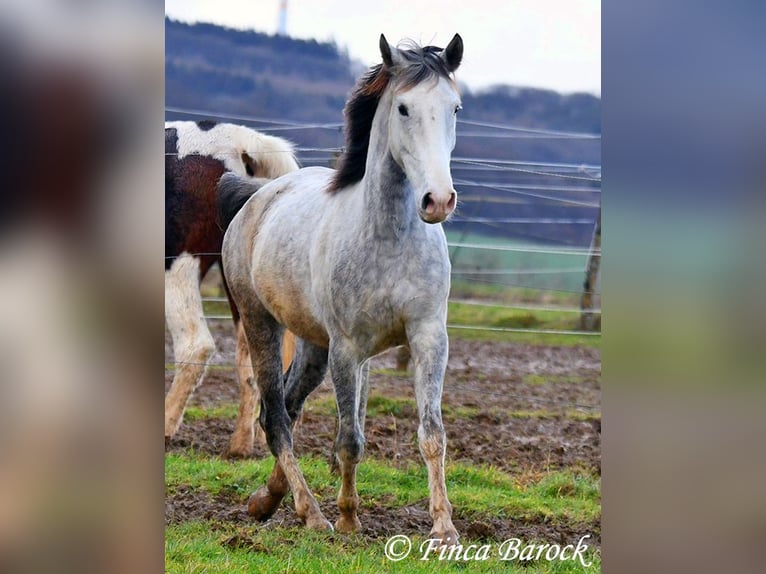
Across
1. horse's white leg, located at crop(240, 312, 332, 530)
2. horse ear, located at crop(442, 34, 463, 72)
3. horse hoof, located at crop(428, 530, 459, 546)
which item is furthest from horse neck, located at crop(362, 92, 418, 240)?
horse hoof, located at crop(428, 530, 459, 546)

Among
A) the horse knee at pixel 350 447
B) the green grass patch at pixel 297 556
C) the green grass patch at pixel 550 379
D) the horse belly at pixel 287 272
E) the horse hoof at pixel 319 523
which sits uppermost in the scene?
the horse belly at pixel 287 272

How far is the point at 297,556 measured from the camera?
12.5ft

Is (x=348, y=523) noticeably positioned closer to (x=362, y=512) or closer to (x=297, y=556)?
(x=362, y=512)

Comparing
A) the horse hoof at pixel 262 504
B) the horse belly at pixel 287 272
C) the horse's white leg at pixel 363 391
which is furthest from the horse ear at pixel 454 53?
the horse hoof at pixel 262 504

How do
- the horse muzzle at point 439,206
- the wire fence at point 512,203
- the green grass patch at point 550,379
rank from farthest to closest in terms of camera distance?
the green grass patch at point 550,379, the wire fence at point 512,203, the horse muzzle at point 439,206

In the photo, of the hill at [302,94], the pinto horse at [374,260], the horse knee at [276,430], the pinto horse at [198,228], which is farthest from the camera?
the pinto horse at [198,228]

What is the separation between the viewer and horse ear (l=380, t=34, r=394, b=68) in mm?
3748

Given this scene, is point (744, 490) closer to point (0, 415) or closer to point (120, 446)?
point (120, 446)

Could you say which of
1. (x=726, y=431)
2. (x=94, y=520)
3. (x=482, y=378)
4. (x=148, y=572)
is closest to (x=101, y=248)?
(x=94, y=520)

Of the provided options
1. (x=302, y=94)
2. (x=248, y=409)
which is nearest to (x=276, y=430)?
(x=248, y=409)

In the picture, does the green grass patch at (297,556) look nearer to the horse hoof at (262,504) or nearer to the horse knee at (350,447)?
the horse hoof at (262,504)

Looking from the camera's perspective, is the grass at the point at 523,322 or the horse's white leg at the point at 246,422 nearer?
the horse's white leg at the point at 246,422

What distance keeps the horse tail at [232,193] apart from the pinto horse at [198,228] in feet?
0.04

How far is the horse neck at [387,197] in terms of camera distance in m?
3.85
